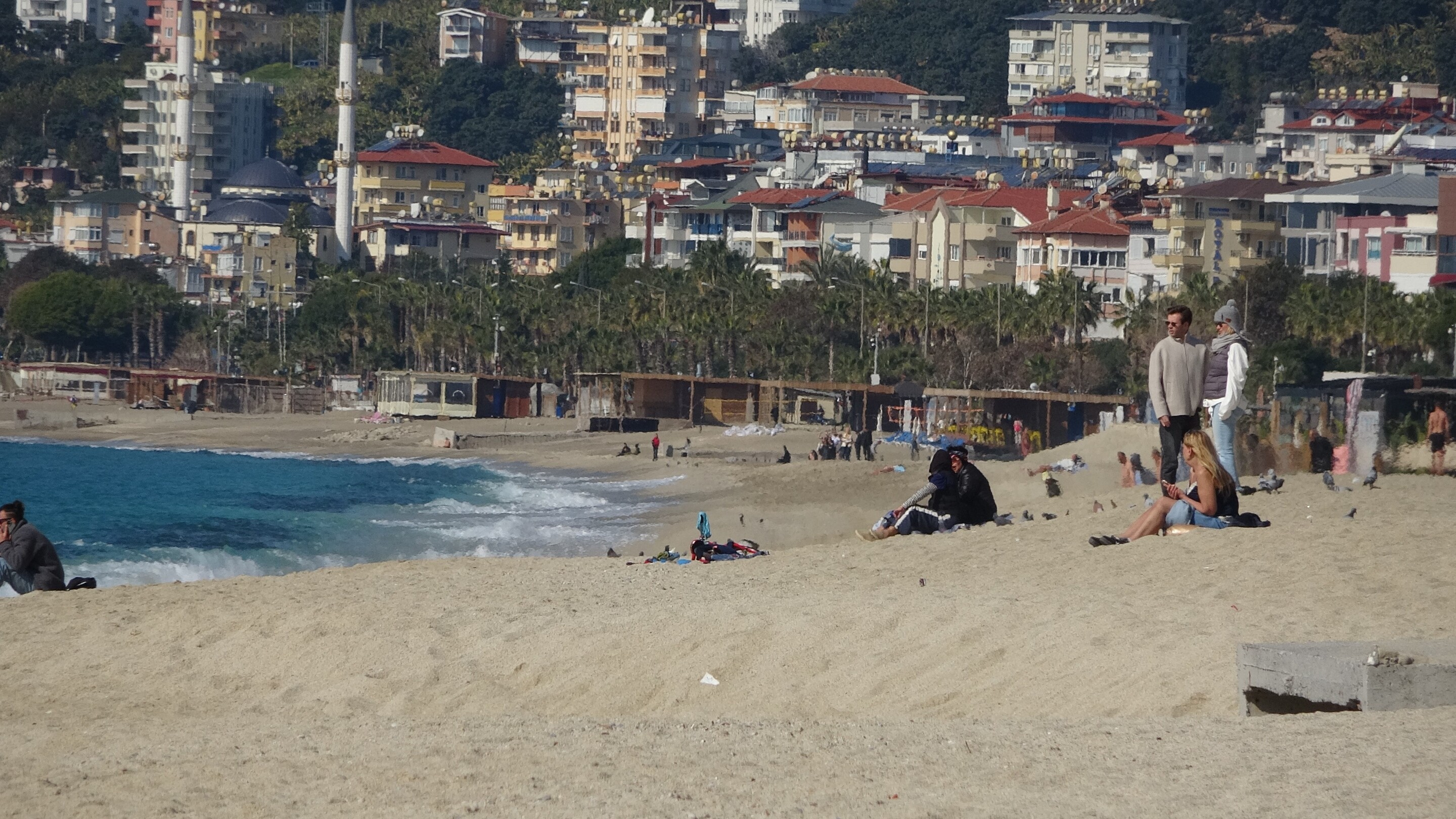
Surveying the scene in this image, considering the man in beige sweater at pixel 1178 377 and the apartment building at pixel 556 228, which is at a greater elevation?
the apartment building at pixel 556 228

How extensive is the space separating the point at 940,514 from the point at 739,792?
8.11m

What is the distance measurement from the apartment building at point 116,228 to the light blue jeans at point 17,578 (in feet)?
385

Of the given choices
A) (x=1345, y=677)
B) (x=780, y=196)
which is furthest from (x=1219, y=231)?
(x=1345, y=677)

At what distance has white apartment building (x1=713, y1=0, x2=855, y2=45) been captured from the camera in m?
173

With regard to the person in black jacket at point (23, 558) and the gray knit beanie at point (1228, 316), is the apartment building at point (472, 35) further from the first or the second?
the gray knit beanie at point (1228, 316)

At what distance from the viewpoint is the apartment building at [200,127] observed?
149875 millimetres

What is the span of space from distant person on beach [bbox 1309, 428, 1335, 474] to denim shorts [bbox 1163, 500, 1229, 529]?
8038 millimetres

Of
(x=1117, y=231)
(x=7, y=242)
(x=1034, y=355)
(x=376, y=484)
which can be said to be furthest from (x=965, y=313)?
(x=7, y=242)

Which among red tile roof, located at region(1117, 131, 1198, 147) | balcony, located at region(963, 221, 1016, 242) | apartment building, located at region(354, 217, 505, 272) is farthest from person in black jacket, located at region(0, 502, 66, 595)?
apartment building, located at region(354, 217, 505, 272)

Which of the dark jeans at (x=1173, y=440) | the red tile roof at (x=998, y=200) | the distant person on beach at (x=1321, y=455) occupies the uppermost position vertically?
the red tile roof at (x=998, y=200)

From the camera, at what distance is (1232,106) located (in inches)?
5655

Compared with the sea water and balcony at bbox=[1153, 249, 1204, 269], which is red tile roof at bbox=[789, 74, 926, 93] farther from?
the sea water

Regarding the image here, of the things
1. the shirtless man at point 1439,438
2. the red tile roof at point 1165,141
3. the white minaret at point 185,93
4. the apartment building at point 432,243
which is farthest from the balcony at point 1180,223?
the white minaret at point 185,93

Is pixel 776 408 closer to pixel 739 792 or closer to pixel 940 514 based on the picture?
pixel 940 514
